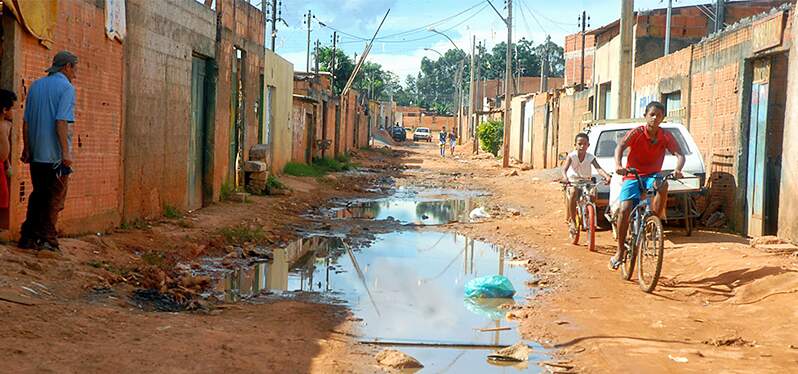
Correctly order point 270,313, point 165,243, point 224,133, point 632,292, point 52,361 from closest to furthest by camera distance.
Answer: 1. point 52,361
2. point 270,313
3. point 632,292
4. point 165,243
5. point 224,133

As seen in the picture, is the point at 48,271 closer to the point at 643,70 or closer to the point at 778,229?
the point at 778,229

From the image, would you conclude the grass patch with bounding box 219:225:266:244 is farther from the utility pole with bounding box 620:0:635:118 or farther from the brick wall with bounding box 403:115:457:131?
the brick wall with bounding box 403:115:457:131

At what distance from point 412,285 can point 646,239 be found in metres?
2.36

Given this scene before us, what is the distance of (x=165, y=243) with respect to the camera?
9.99m

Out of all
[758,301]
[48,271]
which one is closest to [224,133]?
[48,271]

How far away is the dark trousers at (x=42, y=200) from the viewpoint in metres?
7.39

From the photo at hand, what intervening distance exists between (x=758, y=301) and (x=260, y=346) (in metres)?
4.54

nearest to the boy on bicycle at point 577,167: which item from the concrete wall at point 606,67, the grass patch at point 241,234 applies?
the grass patch at point 241,234

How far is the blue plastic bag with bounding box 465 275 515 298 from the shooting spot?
8023 mm

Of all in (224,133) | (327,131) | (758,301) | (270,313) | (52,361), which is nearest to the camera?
(52,361)

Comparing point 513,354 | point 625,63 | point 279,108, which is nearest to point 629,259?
point 513,354

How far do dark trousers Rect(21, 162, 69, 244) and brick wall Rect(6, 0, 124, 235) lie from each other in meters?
0.44

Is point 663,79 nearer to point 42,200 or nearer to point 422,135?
point 42,200

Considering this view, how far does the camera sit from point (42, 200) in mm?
7410
